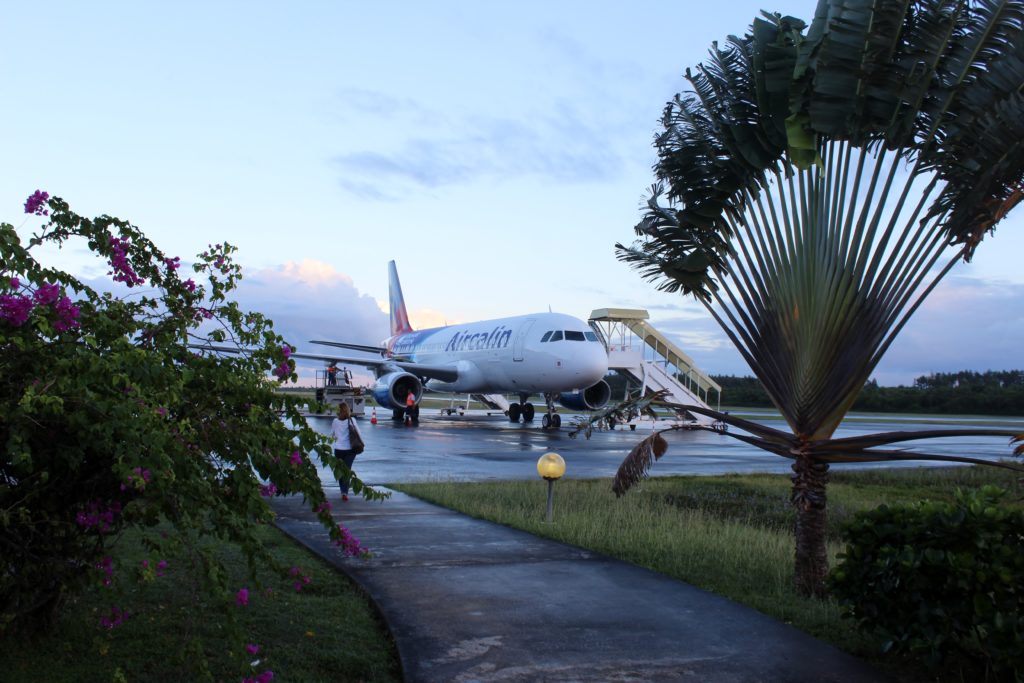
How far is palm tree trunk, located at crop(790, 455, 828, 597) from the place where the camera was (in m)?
6.64

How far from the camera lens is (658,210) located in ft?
26.7

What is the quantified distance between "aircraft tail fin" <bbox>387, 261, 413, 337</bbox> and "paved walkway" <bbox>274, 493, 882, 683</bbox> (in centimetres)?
4239

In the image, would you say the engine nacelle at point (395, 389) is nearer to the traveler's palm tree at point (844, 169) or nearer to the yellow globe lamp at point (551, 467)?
the yellow globe lamp at point (551, 467)

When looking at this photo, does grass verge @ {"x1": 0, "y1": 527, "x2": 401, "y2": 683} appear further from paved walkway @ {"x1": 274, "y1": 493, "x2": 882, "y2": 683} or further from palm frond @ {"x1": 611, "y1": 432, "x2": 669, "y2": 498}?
palm frond @ {"x1": 611, "y1": 432, "x2": 669, "y2": 498}

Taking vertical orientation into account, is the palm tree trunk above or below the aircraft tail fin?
below

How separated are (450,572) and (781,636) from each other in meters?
2.72

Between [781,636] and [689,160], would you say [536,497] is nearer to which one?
[689,160]

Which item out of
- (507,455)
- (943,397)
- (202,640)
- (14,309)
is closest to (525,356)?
(507,455)

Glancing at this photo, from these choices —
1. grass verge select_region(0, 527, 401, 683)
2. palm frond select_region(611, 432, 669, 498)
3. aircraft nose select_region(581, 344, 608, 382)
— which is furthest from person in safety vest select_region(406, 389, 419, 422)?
grass verge select_region(0, 527, 401, 683)

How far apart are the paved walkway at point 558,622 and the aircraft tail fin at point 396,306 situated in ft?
139

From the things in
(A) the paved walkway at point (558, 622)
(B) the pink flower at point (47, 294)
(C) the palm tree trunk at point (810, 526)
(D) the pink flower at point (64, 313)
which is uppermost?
(B) the pink flower at point (47, 294)

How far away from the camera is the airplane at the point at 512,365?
28.9m

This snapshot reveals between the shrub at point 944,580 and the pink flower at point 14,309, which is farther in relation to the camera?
the shrub at point 944,580

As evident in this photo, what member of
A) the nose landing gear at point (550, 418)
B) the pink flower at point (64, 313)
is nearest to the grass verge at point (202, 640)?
the pink flower at point (64, 313)
